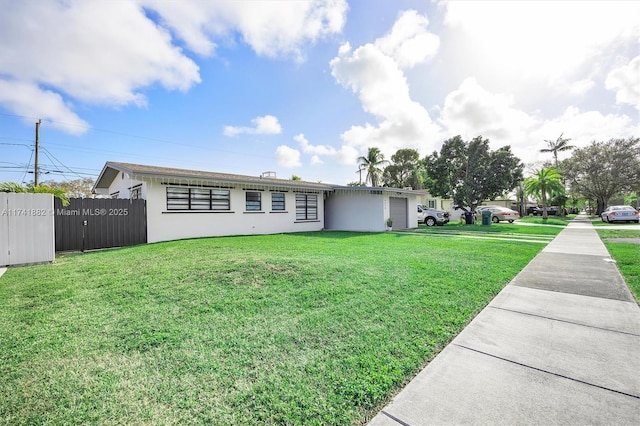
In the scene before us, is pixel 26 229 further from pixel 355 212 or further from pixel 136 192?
pixel 355 212

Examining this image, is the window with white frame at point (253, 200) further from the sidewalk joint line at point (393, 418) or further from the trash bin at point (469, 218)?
the trash bin at point (469, 218)

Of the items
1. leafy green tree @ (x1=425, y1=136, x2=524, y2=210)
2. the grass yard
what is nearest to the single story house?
leafy green tree @ (x1=425, y1=136, x2=524, y2=210)

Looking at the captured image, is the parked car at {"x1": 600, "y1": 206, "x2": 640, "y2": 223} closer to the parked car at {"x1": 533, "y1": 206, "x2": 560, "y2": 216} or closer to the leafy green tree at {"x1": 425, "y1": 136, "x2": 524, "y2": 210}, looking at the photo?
the leafy green tree at {"x1": 425, "y1": 136, "x2": 524, "y2": 210}

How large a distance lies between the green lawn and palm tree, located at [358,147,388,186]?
29.2 m

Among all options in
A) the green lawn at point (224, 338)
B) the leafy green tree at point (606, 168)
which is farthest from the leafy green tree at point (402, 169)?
the green lawn at point (224, 338)

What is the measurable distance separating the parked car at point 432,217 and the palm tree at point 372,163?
46.6 ft

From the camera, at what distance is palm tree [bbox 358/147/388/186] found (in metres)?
33.8

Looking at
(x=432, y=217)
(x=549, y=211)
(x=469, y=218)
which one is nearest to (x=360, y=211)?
(x=432, y=217)

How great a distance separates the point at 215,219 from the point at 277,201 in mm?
3544

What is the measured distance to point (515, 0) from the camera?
7449 millimetres

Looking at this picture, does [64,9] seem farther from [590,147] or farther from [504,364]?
[590,147]

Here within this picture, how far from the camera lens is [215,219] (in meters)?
12.5

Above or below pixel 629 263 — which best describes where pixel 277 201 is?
above

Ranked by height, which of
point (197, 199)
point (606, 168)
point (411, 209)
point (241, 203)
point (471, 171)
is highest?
point (606, 168)
